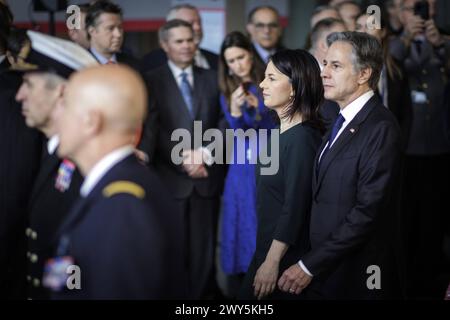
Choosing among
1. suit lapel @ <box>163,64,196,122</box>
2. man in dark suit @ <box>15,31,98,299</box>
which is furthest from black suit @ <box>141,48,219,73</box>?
man in dark suit @ <box>15,31,98,299</box>

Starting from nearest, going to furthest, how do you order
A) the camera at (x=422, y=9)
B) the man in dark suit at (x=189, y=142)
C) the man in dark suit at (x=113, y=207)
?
the man in dark suit at (x=113, y=207)
the man in dark suit at (x=189, y=142)
the camera at (x=422, y=9)

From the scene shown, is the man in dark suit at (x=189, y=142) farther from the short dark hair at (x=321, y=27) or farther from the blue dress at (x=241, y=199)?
the short dark hair at (x=321, y=27)

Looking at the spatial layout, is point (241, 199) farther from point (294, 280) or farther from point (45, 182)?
point (45, 182)

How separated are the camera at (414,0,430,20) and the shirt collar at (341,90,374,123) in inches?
75.7

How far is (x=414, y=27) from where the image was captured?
454 centimetres

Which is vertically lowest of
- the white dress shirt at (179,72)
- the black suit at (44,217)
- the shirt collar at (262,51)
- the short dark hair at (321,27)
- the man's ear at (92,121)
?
the black suit at (44,217)

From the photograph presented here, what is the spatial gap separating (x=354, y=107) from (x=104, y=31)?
1.73 m

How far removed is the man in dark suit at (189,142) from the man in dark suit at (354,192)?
1.40 meters

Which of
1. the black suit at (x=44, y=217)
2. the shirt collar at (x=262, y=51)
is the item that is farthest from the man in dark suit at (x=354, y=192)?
the shirt collar at (x=262, y=51)

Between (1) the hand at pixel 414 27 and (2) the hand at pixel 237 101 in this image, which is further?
(1) the hand at pixel 414 27

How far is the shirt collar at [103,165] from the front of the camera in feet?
5.94

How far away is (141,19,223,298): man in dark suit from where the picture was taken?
4070 millimetres

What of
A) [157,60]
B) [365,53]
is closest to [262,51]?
[157,60]

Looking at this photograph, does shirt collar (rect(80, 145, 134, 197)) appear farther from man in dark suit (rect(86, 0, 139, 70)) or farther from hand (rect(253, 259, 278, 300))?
man in dark suit (rect(86, 0, 139, 70))
